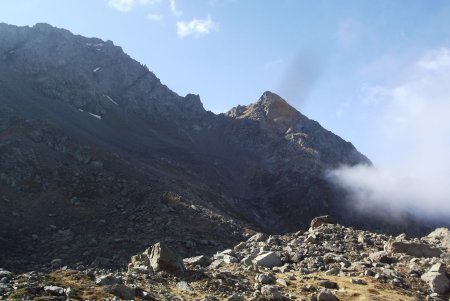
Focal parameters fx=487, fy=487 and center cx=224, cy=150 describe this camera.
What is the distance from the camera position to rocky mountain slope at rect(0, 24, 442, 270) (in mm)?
48125

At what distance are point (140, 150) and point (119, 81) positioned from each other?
46.0 metres

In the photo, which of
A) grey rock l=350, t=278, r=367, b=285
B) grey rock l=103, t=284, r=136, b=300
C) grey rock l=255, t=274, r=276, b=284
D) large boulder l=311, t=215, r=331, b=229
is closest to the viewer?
grey rock l=103, t=284, r=136, b=300

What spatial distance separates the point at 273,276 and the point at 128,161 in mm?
59596

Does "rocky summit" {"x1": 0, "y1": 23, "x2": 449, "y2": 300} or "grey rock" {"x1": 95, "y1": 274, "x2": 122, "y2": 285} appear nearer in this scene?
"grey rock" {"x1": 95, "y1": 274, "x2": 122, "y2": 285}

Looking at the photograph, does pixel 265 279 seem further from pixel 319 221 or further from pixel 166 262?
pixel 319 221

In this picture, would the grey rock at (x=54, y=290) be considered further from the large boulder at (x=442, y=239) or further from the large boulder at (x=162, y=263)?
the large boulder at (x=442, y=239)

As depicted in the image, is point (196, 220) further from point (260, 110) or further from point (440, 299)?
point (260, 110)

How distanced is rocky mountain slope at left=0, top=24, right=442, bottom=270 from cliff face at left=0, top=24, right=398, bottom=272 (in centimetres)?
25

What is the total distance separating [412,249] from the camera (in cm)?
2683

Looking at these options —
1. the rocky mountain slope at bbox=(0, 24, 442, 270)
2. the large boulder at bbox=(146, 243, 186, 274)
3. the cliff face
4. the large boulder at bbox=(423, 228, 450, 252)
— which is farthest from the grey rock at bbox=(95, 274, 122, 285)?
the cliff face

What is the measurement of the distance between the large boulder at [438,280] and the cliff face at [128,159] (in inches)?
930

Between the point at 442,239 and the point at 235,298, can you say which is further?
the point at 442,239

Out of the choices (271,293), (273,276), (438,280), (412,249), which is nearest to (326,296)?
(271,293)

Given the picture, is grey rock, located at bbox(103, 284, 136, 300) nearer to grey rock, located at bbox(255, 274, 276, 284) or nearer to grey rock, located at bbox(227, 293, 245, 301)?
grey rock, located at bbox(227, 293, 245, 301)
